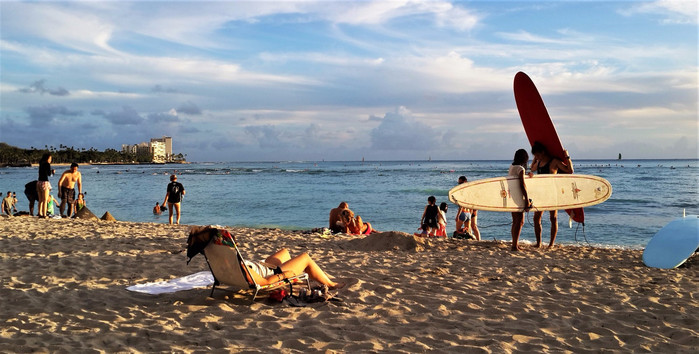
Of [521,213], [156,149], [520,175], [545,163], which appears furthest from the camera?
[156,149]

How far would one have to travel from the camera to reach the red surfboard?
28.0 ft

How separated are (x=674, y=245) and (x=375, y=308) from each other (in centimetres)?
467

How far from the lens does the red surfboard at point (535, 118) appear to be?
8.52 meters

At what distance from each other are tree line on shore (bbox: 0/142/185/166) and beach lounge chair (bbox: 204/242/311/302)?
372ft

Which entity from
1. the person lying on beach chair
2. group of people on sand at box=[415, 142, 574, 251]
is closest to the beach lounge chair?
the person lying on beach chair

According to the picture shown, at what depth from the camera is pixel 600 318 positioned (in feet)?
13.3

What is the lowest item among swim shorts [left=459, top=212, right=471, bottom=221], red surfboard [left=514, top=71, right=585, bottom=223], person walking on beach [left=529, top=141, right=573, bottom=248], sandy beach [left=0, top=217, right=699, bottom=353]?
sandy beach [left=0, top=217, right=699, bottom=353]

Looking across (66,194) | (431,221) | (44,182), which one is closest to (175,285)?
(431,221)

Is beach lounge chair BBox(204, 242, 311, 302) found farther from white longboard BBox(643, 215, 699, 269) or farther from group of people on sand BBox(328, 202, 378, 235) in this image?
group of people on sand BBox(328, 202, 378, 235)

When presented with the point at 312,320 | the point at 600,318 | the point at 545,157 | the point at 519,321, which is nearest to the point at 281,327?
the point at 312,320

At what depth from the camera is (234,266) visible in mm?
4246

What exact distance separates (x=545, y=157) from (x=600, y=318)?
15.8ft

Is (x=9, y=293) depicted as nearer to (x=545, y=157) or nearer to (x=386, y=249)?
(x=386, y=249)

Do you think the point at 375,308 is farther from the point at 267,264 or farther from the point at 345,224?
the point at 345,224
